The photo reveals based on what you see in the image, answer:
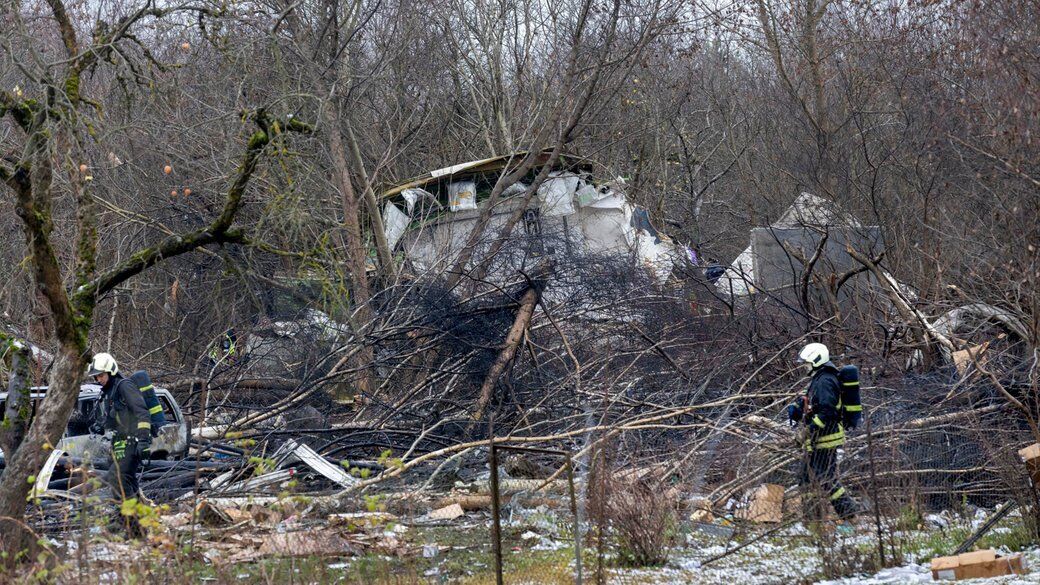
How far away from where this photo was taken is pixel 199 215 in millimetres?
16828

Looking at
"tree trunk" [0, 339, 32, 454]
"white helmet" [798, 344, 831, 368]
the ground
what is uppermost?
"white helmet" [798, 344, 831, 368]

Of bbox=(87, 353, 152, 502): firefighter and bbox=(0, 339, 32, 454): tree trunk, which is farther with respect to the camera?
bbox=(87, 353, 152, 502): firefighter

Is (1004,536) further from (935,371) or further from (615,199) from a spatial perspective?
(615,199)

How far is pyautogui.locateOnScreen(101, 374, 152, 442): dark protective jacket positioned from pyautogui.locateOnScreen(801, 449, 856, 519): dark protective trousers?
5.39 meters

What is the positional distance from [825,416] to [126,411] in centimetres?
587

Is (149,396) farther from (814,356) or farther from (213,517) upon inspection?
(814,356)

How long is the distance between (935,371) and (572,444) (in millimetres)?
4122

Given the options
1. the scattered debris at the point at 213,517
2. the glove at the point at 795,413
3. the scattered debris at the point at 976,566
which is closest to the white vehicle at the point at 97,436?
the scattered debris at the point at 213,517

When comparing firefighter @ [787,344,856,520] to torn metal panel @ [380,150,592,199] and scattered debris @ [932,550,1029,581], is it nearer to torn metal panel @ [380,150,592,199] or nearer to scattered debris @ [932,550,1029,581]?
scattered debris @ [932,550,1029,581]

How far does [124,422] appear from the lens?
30.5 feet

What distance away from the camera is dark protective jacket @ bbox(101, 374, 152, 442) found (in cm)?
921

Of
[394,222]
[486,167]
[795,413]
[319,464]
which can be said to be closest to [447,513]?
[319,464]

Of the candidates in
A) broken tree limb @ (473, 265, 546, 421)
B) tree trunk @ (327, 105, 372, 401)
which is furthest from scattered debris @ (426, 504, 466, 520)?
tree trunk @ (327, 105, 372, 401)

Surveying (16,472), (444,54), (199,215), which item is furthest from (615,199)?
(16,472)
